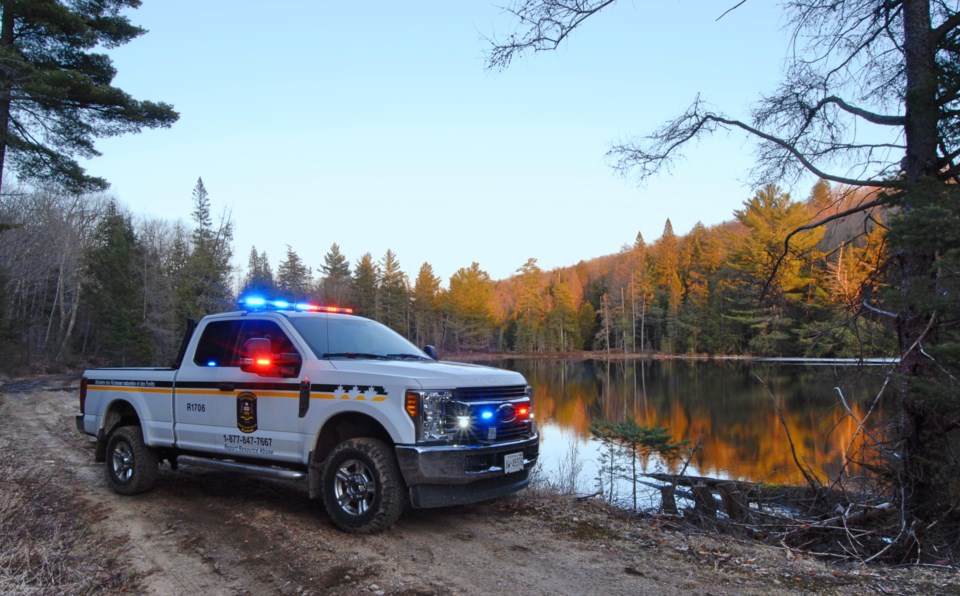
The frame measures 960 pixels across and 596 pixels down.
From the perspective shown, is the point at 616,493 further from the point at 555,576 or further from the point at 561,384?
the point at 561,384

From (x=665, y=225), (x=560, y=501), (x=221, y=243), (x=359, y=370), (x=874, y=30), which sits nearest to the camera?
(x=359, y=370)

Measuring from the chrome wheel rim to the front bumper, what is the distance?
407mm

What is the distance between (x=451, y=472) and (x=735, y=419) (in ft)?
74.4

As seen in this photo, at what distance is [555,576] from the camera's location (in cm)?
471

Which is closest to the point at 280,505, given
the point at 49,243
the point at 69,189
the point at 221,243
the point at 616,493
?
the point at 616,493

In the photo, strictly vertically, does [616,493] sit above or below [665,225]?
below

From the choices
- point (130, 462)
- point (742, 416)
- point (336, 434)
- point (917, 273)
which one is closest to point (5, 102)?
point (130, 462)

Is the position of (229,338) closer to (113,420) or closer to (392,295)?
(113,420)

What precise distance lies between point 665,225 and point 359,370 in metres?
96.6

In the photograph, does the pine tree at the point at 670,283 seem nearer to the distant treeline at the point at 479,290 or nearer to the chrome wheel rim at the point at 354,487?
the distant treeline at the point at 479,290

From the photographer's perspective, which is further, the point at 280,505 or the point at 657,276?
the point at 657,276

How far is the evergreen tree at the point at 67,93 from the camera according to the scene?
14578mm

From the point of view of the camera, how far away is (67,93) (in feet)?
47.9

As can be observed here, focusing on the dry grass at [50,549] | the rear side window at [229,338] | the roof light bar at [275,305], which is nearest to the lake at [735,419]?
the roof light bar at [275,305]
